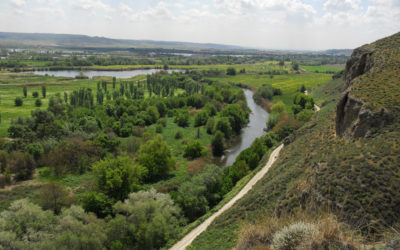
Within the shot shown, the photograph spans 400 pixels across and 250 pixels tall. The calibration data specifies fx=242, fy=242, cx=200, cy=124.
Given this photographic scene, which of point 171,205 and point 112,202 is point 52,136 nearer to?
point 112,202

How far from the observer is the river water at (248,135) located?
5725 centimetres

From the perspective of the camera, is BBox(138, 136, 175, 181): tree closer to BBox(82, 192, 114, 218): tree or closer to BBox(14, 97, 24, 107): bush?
BBox(82, 192, 114, 218): tree

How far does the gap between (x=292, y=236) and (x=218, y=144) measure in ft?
165

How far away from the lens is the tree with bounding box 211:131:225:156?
58.7m

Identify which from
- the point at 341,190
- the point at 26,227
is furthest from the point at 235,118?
the point at 26,227

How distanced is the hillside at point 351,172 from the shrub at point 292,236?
0.86 m

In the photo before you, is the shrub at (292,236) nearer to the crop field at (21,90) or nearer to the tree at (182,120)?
the tree at (182,120)

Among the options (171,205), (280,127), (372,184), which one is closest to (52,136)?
(171,205)

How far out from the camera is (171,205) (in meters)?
31.7

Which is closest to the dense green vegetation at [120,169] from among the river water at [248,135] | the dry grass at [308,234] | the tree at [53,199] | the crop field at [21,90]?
the tree at [53,199]

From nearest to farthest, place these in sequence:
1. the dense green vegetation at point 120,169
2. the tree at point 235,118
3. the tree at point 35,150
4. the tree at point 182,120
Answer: the dense green vegetation at point 120,169 → the tree at point 35,150 → the tree at point 235,118 → the tree at point 182,120

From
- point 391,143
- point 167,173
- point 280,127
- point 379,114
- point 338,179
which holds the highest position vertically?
point 379,114

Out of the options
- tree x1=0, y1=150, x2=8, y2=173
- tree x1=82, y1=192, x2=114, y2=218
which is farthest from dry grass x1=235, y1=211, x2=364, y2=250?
tree x1=0, y1=150, x2=8, y2=173

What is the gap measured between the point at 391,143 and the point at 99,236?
96.9 ft
